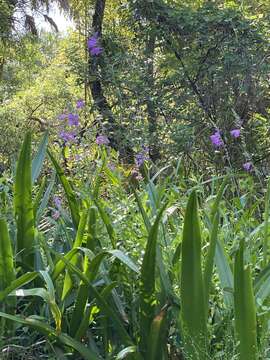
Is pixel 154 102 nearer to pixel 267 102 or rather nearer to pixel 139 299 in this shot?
pixel 267 102

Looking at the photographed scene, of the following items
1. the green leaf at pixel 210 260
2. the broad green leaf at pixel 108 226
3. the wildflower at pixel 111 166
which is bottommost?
the green leaf at pixel 210 260

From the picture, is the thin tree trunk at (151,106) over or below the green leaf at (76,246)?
over

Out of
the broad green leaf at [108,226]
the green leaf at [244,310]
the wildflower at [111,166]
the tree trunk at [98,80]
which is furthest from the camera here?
the tree trunk at [98,80]

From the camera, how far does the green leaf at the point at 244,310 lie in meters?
1.07

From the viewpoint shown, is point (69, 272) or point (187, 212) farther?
point (69, 272)

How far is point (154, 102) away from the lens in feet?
19.0

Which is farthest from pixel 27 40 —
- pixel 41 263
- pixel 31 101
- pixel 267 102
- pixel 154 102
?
pixel 41 263

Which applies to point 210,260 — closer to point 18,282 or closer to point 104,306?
point 104,306

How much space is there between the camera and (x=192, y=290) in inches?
46.6

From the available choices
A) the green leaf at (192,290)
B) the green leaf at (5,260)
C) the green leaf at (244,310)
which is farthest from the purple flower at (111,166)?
the green leaf at (244,310)

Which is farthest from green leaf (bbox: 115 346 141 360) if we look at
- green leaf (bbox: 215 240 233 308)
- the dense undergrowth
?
green leaf (bbox: 215 240 233 308)

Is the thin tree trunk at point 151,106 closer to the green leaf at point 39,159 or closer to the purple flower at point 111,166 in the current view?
the purple flower at point 111,166

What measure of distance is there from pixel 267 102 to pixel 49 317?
184 inches

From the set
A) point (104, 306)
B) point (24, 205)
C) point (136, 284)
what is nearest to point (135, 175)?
point (24, 205)
